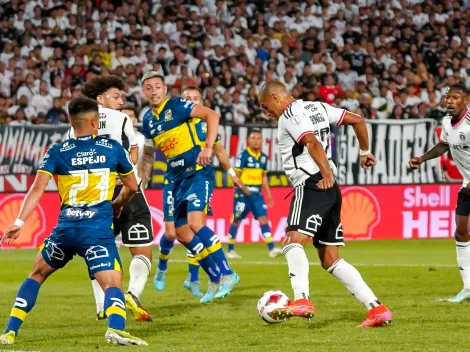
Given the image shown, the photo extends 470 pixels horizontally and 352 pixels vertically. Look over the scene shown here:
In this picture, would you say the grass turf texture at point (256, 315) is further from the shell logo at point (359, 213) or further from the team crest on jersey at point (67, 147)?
the shell logo at point (359, 213)

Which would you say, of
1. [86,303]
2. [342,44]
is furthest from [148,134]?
[342,44]

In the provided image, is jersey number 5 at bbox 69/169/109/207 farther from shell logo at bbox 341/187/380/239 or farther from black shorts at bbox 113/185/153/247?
shell logo at bbox 341/187/380/239

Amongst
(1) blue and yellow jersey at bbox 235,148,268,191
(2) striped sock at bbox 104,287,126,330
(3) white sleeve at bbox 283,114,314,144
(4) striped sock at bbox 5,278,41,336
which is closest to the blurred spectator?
(1) blue and yellow jersey at bbox 235,148,268,191

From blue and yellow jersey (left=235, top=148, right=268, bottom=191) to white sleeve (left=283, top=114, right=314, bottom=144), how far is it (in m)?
10.0

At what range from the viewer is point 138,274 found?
1012 centimetres

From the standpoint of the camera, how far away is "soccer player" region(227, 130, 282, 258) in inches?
731

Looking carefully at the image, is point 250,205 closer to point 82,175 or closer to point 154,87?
point 154,87

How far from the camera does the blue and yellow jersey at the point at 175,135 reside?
1099 cm

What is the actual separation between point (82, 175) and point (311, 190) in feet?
7.37

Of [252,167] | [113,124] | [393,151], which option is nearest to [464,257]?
[113,124]

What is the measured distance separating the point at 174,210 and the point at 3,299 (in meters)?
2.34

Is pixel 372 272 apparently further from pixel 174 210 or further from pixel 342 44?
pixel 342 44

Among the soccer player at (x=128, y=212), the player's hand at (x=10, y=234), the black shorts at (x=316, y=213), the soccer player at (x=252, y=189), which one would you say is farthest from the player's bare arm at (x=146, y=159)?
the soccer player at (x=252, y=189)

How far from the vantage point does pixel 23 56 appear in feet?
73.6
